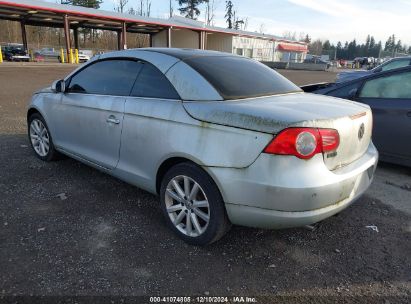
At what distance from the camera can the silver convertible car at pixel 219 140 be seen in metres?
2.48

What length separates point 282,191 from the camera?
2449 mm

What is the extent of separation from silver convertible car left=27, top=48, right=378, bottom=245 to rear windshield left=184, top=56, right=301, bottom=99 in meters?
0.02

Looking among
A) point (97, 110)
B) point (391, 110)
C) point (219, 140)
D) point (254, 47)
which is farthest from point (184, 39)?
point (219, 140)

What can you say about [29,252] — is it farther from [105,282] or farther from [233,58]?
[233,58]

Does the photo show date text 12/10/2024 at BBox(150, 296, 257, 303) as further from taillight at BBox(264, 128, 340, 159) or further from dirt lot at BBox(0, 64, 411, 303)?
taillight at BBox(264, 128, 340, 159)

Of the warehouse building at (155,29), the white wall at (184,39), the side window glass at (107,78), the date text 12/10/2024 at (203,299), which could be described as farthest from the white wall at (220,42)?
the date text 12/10/2024 at (203,299)

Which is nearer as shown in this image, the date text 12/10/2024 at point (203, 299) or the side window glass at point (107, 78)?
the date text 12/10/2024 at point (203, 299)

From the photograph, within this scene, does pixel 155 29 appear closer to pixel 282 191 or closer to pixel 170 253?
pixel 170 253

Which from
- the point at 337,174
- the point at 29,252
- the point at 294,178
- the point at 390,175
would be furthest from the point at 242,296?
the point at 390,175

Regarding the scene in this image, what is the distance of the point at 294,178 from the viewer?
96.2 inches

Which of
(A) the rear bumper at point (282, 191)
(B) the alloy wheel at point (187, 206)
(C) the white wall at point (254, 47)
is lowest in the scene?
(B) the alloy wheel at point (187, 206)

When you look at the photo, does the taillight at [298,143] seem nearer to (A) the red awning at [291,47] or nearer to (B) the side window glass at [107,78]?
(B) the side window glass at [107,78]

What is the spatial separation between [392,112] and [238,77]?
252 centimetres

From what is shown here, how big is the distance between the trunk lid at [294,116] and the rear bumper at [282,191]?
0.52 feet
